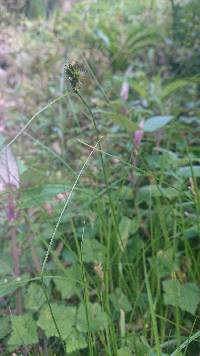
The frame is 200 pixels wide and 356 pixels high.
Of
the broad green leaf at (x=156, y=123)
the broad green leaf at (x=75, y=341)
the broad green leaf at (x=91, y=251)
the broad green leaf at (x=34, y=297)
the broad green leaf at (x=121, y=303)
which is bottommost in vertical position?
the broad green leaf at (x=75, y=341)

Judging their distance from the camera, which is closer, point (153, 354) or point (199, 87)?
point (153, 354)

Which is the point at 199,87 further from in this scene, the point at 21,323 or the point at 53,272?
the point at 21,323

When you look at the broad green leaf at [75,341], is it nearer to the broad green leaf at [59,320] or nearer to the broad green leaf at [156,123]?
the broad green leaf at [59,320]

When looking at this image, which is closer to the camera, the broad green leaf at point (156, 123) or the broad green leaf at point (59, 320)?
the broad green leaf at point (59, 320)

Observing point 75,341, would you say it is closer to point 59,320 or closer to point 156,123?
point 59,320

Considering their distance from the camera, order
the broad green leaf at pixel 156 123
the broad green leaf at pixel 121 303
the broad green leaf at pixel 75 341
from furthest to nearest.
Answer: the broad green leaf at pixel 156 123, the broad green leaf at pixel 121 303, the broad green leaf at pixel 75 341

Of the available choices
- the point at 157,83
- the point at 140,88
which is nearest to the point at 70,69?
the point at 140,88

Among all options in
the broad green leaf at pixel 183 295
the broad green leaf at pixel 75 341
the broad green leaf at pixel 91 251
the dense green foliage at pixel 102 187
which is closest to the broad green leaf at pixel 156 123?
the dense green foliage at pixel 102 187
